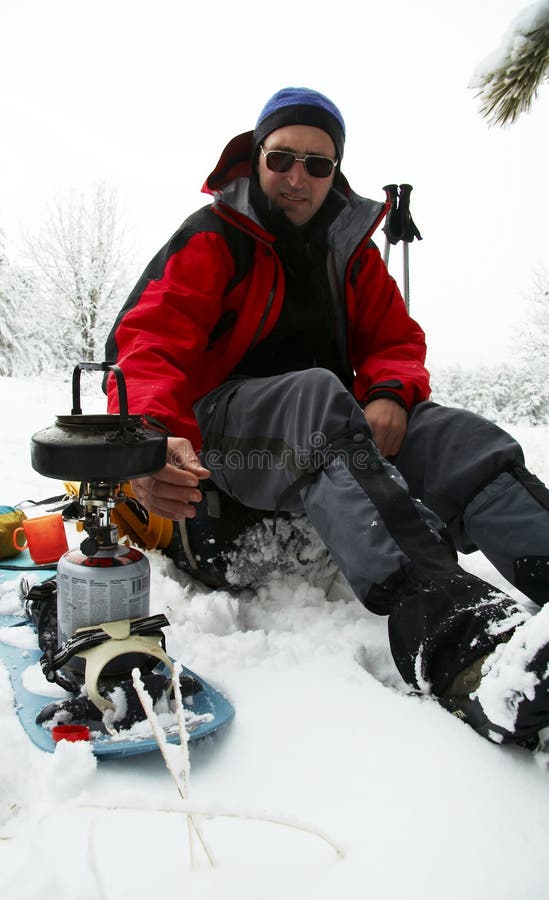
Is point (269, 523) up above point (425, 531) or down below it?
below

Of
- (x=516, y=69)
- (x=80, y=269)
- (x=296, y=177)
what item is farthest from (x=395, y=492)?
(x=80, y=269)

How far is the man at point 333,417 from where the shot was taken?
1.15 meters

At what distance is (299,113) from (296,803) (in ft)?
6.55

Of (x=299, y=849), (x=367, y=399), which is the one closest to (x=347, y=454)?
(x=367, y=399)

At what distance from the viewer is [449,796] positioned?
0.94 m

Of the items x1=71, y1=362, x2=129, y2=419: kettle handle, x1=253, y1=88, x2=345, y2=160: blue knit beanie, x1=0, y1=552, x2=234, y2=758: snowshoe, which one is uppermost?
x1=253, y1=88, x2=345, y2=160: blue knit beanie

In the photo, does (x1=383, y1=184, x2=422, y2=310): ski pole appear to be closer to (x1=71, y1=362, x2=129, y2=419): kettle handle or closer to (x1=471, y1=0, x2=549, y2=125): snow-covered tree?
(x1=471, y1=0, x2=549, y2=125): snow-covered tree

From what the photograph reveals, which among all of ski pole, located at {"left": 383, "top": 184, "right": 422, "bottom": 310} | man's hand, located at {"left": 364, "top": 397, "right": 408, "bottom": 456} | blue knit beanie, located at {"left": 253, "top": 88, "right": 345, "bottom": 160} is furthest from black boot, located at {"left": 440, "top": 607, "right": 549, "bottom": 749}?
ski pole, located at {"left": 383, "top": 184, "right": 422, "bottom": 310}

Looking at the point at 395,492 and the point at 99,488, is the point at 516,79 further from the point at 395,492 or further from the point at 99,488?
the point at 99,488

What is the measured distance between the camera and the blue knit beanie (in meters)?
2.04

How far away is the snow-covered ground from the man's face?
1481 mm

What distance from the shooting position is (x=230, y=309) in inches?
78.7

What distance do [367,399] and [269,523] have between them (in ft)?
1.66

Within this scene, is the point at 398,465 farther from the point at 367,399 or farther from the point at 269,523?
the point at 269,523
